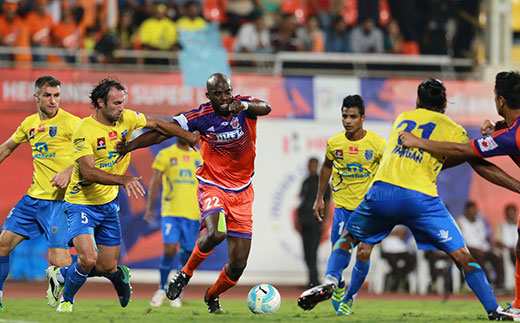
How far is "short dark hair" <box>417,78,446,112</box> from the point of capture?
803cm

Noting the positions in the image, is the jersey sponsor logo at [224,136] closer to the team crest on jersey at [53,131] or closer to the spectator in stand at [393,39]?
the team crest on jersey at [53,131]

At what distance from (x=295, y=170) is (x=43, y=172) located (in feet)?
28.0

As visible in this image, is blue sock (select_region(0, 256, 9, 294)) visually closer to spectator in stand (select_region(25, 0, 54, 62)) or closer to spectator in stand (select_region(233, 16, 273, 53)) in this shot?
spectator in stand (select_region(25, 0, 54, 62))

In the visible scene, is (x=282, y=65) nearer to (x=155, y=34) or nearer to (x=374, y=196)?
(x=155, y=34)

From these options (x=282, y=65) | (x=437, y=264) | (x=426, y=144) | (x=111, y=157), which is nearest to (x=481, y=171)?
(x=426, y=144)

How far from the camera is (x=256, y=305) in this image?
903 centimetres

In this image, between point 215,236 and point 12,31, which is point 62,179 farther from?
point 12,31

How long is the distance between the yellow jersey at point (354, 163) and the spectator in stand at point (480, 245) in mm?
7345

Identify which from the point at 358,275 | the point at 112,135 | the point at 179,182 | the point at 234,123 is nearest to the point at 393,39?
the point at 179,182

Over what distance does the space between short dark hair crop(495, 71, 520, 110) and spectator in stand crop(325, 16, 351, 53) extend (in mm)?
11309

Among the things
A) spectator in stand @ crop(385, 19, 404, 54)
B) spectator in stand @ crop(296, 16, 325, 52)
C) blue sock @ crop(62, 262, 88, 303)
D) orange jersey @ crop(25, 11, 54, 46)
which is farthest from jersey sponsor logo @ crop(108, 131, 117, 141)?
spectator in stand @ crop(385, 19, 404, 54)

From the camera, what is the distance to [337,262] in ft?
29.6

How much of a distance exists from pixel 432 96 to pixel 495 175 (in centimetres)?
98

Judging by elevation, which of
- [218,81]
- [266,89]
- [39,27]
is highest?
[39,27]
